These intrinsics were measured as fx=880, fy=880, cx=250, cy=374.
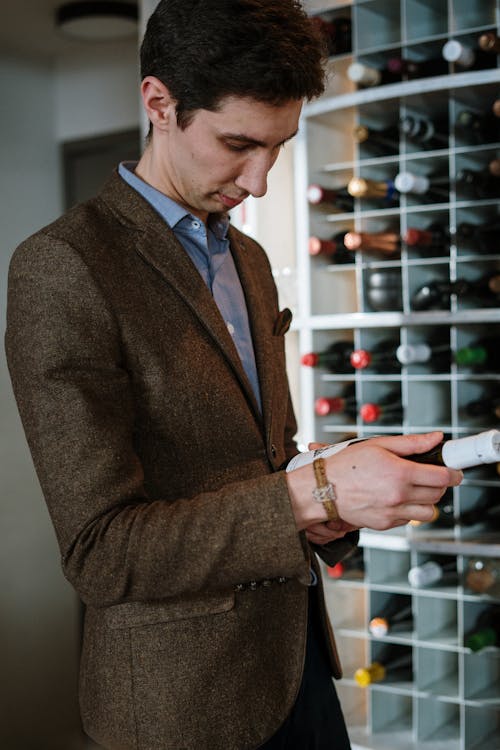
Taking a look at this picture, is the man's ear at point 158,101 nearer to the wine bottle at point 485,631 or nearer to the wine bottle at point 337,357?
the wine bottle at point 337,357

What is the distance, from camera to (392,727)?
→ 2072mm

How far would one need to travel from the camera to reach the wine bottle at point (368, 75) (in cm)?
195

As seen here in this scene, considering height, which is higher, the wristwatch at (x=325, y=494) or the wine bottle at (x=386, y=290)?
the wine bottle at (x=386, y=290)

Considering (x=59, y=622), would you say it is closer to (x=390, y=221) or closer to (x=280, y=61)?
(x=390, y=221)

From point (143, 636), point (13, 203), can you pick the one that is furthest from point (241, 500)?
point (13, 203)

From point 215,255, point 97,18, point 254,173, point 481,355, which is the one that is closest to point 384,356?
point 481,355

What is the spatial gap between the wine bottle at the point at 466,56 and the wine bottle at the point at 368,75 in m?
0.14

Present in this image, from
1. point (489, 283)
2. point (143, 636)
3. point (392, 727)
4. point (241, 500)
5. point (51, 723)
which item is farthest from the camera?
point (51, 723)

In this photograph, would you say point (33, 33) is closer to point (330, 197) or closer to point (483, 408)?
point (330, 197)

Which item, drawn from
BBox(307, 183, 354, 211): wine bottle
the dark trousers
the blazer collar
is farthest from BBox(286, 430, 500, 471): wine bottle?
BBox(307, 183, 354, 211): wine bottle

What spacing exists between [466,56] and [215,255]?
100 cm

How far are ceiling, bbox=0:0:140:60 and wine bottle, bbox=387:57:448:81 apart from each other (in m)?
1.29

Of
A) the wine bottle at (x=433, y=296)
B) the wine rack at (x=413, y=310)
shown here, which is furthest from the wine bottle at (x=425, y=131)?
the wine bottle at (x=433, y=296)

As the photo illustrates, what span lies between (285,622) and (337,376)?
1.07 meters
